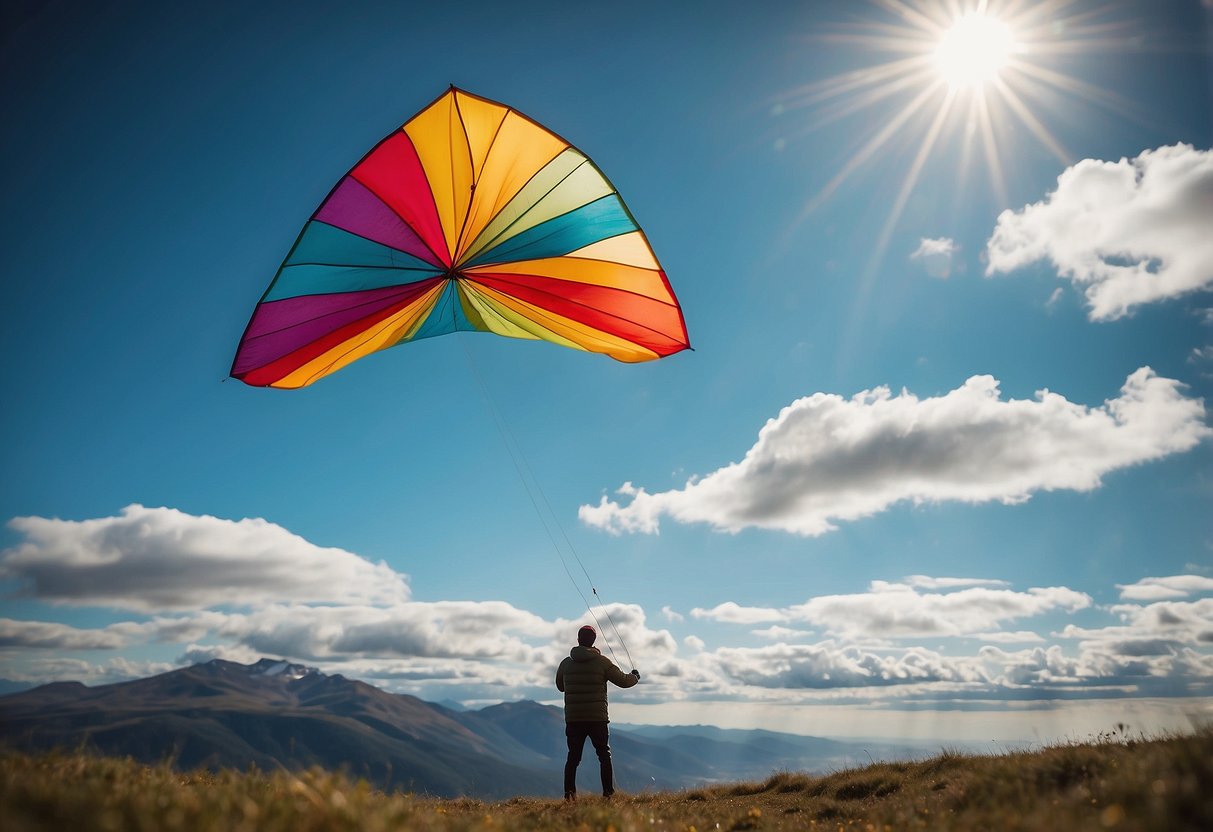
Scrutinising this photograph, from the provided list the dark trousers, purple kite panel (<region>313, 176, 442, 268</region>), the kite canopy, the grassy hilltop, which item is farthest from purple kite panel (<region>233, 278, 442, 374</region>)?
the dark trousers

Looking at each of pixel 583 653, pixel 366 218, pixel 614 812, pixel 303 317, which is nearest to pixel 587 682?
pixel 583 653

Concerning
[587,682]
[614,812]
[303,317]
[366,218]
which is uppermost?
[366,218]

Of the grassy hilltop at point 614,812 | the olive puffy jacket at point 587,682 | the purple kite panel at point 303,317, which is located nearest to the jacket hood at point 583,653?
the olive puffy jacket at point 587,682

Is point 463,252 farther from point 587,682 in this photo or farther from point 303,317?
point 587,682

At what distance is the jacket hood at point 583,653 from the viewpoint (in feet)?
31.2

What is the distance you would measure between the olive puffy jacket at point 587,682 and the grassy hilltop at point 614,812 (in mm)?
2314

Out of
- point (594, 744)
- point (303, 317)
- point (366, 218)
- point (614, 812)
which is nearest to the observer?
point (614, 812)

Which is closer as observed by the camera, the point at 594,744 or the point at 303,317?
the point at 594,744

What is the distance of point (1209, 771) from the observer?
135 inches

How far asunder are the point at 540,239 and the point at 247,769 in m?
8.08

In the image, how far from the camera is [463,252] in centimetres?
1073

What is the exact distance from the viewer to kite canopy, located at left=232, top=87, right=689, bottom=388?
369 inches


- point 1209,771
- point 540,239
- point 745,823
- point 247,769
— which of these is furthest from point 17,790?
point 540,239

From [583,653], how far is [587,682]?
1.32 ft
